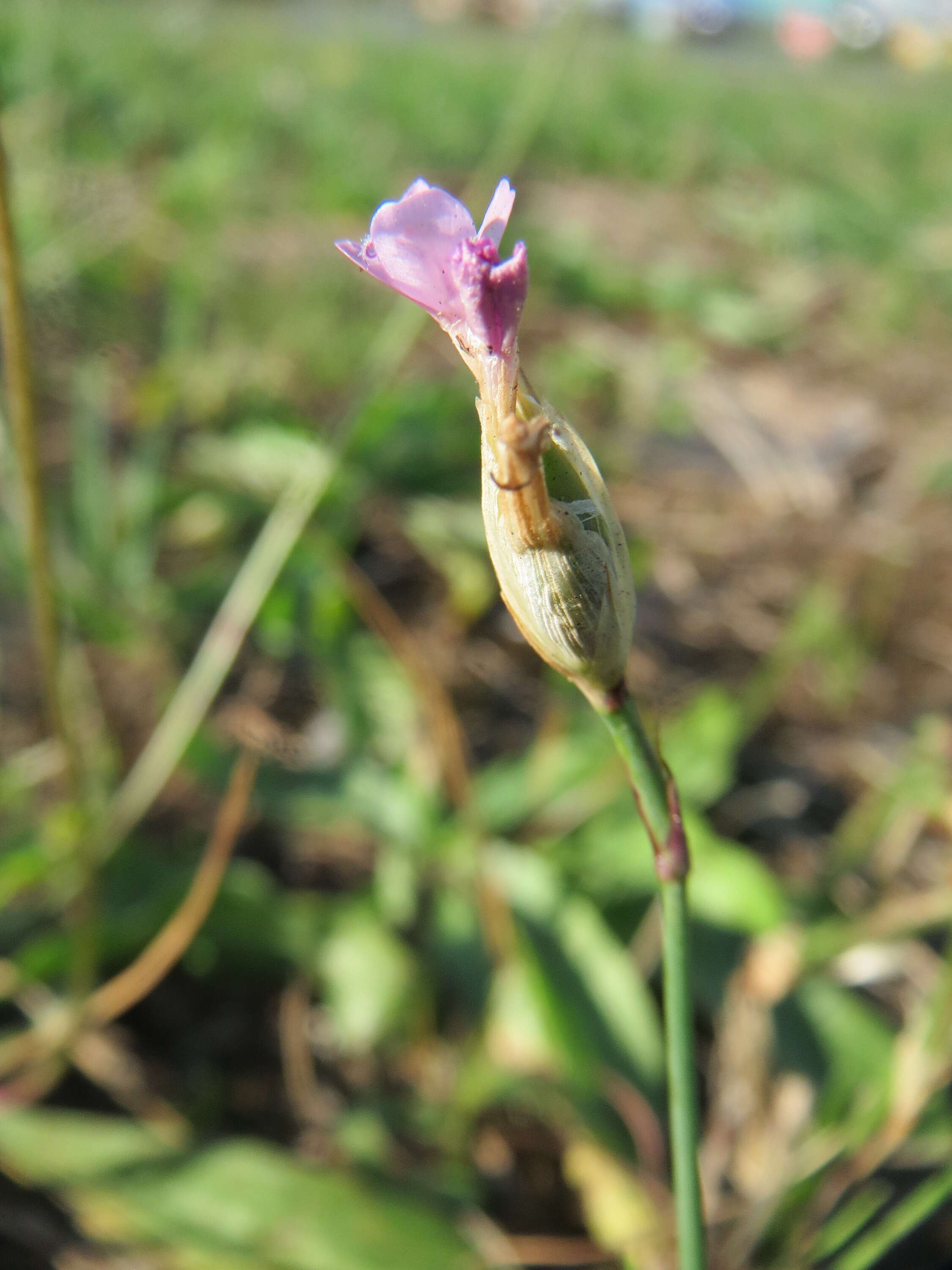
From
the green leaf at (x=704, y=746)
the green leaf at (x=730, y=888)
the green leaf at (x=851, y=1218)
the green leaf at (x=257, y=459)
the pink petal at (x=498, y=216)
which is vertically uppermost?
the green leaf at (x=257, y=459)

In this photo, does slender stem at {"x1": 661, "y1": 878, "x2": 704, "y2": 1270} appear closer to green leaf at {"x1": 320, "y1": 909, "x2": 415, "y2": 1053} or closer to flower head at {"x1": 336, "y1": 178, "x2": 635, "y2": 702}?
flower head at {"x1": 336, "y1": 178, "x2": 635, "y2": 702}

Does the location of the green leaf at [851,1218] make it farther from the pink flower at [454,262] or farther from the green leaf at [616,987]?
the pink flower at [454,262]

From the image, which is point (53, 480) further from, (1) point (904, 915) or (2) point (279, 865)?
(1) point (904, 915)

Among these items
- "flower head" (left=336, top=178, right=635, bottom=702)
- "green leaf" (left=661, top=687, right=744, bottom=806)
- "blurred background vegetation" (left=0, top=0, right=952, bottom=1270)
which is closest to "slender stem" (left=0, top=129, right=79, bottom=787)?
"blurred background vegetation" (left=0, top=0, right=952, bottom=1270)

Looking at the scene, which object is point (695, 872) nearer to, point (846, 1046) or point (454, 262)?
point (846, 1046)

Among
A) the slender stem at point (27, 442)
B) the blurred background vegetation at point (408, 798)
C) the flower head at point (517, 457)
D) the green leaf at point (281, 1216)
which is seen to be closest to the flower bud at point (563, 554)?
the flower head at point (517, 457)

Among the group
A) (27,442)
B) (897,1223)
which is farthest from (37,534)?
(897,1223)
